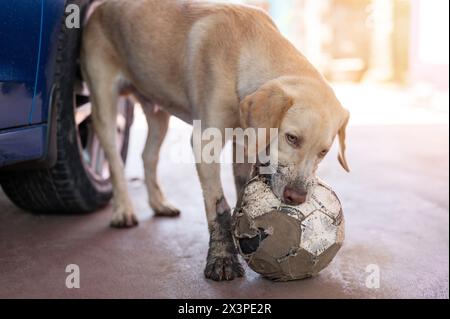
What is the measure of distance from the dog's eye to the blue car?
1.09 m

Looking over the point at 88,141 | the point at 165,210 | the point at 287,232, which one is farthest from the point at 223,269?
the point at 88,141

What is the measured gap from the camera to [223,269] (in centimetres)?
243

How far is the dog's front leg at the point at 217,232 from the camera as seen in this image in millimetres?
2434

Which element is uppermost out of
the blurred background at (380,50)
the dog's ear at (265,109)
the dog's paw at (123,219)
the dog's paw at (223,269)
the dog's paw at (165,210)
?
the dog's ear at (265,109)

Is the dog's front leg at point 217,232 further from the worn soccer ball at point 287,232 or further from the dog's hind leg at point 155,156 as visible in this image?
the dog's hind leg at point 155,156

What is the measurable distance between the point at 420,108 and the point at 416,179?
14.9ft

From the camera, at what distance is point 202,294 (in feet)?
7.50

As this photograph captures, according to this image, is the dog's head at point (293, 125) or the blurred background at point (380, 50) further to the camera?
the blurred background at point (380, 50)

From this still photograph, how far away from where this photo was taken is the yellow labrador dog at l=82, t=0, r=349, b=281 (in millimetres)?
2289

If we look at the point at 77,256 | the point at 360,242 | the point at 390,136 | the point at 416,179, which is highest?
the point at 77,256

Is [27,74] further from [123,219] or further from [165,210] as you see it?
[165,210]

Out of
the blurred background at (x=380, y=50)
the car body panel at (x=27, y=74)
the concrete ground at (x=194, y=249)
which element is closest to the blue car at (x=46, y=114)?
the car body panel at (x=27, y=74)
